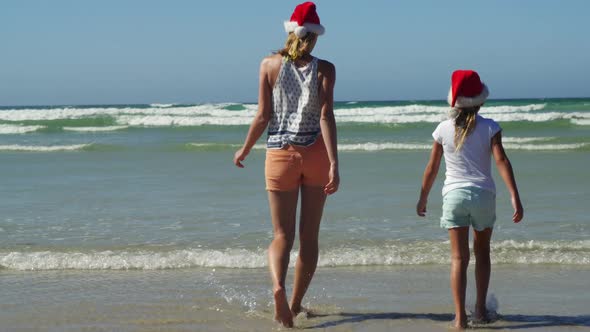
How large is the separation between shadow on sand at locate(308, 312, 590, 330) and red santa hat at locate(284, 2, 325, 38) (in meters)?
1.66

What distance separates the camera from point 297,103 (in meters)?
4.16

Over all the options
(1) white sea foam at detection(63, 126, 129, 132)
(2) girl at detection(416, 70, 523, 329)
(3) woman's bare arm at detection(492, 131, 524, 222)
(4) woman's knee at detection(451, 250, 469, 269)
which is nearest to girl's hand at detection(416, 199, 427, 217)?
(2) girl at detection(416, 70, 523, 329)

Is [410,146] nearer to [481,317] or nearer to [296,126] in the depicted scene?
[481,317]

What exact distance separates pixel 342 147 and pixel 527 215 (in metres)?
10.8

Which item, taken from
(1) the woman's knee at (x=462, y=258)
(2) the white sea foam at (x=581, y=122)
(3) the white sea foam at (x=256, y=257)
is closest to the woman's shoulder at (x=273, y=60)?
(1) the woman's knee at (x=462, y=258)

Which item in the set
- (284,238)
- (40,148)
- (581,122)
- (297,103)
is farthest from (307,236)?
(581,122)

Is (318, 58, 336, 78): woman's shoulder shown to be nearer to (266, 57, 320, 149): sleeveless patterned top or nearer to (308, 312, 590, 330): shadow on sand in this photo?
(266, 57, 320, 149): sleeveless patterned top

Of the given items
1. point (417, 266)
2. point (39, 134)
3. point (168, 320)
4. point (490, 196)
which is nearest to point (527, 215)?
point (417, 266)

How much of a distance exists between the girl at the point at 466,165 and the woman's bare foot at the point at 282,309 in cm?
93

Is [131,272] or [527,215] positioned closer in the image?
[131,272]

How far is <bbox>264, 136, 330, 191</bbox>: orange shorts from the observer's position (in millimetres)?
4164

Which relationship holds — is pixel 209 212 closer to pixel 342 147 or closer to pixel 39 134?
pixel 342 147

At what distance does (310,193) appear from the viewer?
427 cm

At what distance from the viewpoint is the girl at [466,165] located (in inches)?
161
